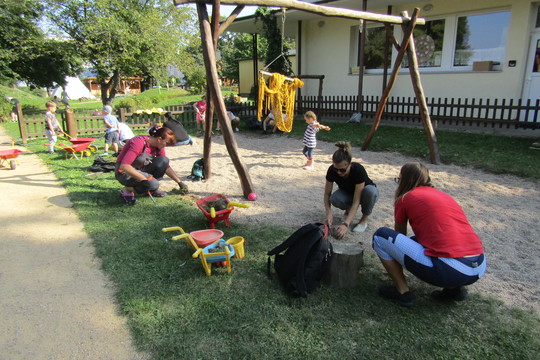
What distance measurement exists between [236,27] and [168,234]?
555 inches

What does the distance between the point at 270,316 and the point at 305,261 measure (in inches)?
21.4

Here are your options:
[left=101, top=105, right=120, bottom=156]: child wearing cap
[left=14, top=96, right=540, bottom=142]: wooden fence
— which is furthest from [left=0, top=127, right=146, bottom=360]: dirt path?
[left=14, top=96, right=540, bottom=142]: wooden fence

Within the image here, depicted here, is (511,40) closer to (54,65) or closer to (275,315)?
(275,315)

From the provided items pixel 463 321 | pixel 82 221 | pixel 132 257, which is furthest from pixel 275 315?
pixel 82 221

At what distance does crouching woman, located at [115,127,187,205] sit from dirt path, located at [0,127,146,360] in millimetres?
829

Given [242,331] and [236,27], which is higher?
[236,27]

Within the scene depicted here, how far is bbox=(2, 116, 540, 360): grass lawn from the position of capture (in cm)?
250

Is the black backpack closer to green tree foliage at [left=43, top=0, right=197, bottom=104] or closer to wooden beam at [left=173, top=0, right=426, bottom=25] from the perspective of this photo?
wooden beam at [left=173, top=0, right=426, bottom=25]

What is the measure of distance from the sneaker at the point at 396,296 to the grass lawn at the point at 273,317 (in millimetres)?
57

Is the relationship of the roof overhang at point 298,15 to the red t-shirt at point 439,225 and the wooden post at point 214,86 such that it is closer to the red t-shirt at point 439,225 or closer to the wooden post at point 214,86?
the wooden post at point 214,86

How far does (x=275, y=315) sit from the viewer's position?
285 cm

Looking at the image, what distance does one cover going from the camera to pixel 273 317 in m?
2.83

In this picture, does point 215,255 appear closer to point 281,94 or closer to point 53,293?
point 53,293

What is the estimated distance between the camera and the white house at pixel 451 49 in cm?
1031
